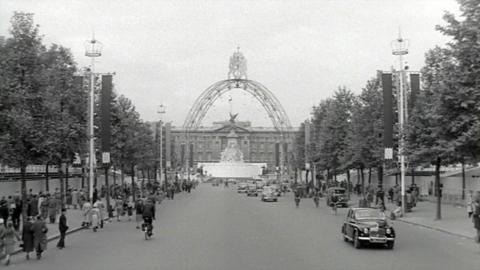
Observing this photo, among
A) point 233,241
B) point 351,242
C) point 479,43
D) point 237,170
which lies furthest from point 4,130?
point 237,170

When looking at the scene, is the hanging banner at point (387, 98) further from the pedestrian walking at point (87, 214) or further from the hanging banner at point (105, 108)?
the pedestrian walking at point (87, 214)

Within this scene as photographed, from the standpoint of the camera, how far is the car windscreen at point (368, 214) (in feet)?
78.1

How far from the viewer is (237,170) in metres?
175

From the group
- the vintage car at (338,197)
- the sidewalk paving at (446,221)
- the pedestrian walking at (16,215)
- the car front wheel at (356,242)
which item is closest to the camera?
the car front wheel at (356,242)

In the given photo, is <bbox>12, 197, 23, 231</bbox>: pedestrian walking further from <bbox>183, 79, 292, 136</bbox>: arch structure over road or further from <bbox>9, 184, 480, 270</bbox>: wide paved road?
<bbox>183, 79, 292, 136</bbox>: arch structure over road

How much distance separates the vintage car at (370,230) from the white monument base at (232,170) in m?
149

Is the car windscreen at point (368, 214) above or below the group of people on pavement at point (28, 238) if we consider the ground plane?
above

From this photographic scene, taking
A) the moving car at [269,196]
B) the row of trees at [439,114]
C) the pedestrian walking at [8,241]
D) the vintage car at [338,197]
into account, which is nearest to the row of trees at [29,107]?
the pedestrian walking at [8,241]

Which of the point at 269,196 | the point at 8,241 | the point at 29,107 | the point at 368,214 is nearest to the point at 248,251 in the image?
the point at 368,214

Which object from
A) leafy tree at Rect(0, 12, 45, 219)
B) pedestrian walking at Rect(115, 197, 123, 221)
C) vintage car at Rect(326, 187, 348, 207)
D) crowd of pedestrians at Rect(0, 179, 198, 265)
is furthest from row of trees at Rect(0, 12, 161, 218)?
vintage car at Rect(326, 187, 348, 207)

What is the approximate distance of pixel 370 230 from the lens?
73.4 ft

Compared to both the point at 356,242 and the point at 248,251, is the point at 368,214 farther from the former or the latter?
the point at 248,251

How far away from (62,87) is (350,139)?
3132 cm

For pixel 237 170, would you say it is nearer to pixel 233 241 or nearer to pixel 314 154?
pixel 314 154
